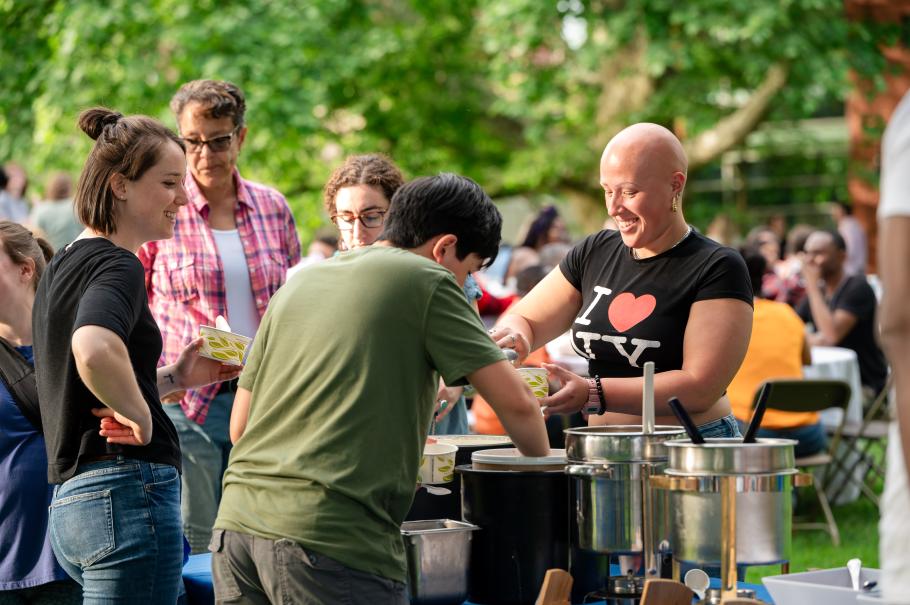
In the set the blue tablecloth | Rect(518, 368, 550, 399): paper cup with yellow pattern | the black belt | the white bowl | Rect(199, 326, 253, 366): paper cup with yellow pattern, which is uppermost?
Rect(199, 326, 253, 366): paper cup with yellow pattern

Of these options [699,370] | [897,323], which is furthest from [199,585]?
[897,323]

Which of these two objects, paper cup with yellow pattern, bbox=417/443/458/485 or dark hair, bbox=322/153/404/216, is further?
dark hair, bbox=322/153/404/216

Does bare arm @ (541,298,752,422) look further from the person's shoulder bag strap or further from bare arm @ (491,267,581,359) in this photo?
the person's shoulder bag strap

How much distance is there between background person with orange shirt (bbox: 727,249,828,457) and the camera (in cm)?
618

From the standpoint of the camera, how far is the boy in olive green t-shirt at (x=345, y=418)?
2.09 meters

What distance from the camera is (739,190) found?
66.1ft

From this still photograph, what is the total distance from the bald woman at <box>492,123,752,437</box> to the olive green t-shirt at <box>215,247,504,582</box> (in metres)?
0.63

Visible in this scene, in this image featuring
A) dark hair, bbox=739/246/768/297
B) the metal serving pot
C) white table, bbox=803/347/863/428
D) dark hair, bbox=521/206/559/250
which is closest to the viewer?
the metal serving pot

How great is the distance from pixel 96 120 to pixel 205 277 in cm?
100

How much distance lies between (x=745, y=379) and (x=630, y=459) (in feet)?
13.3

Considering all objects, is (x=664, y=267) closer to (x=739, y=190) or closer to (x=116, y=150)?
(x=116, y=150)

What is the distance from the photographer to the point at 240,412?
234 centimetres

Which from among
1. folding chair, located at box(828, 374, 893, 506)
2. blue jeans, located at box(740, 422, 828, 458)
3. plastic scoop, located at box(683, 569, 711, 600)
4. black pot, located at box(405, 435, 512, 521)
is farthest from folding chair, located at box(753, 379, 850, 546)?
plastic scoop, located at box(683, 569, 711, 600)

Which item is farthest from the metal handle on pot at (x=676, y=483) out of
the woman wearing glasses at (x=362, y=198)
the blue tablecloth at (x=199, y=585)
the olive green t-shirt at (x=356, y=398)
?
the woman wearing glasses at (x=362, y=198)
